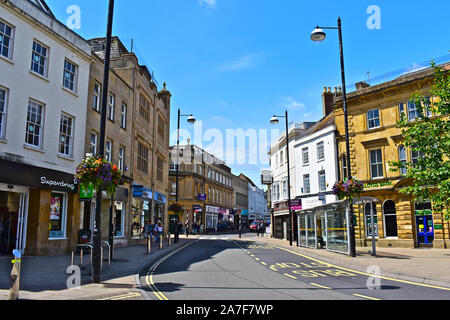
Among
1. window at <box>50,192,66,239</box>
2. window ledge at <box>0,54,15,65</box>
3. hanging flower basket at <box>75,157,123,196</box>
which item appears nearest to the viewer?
hanging flower basket at <box>75,157,123,196</box>

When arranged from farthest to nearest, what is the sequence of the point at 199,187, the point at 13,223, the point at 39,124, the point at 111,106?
the point at 199,187 → the point at 111,106 → the point at 39,124 → the point at 13,223

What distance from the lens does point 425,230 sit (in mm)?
23922

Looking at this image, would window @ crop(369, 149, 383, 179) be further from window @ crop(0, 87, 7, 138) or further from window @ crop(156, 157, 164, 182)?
window @ crop(0, 87, 7, 138)

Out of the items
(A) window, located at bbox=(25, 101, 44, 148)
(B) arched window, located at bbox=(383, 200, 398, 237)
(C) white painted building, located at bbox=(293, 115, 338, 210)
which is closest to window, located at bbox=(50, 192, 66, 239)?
(A) window, located at bbox=(25, 101, 44, 148)

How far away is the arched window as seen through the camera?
25141mm

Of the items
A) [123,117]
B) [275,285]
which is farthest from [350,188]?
[123,117]

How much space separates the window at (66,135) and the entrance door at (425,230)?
2215 cm

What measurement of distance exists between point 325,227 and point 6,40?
729 inches

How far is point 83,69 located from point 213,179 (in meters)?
45.1

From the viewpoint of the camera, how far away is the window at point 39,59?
628 inches

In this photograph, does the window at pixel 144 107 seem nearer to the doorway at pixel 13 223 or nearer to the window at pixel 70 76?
the window at pixel 70 76

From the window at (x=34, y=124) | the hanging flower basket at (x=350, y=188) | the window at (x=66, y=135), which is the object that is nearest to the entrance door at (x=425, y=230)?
the hanging flower basket at (x=350, y=188)

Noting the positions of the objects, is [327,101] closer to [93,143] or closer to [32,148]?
[93,143]

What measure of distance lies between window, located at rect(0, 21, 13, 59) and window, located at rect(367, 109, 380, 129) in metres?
23.5
